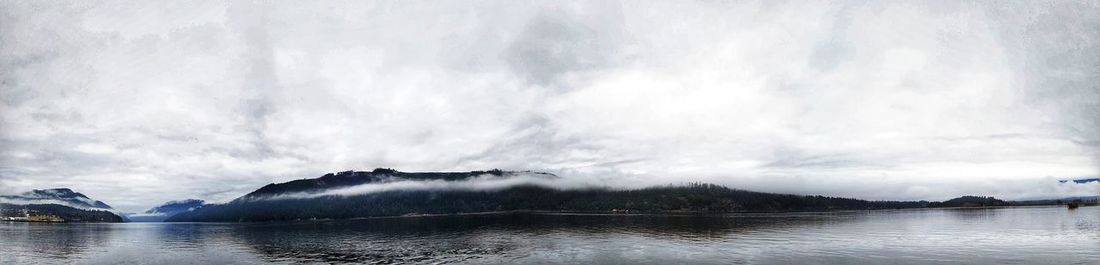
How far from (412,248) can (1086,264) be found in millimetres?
103393

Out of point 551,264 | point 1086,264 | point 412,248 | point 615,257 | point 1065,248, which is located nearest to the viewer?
point 1086,264

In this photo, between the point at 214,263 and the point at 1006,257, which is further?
the point at 214,263

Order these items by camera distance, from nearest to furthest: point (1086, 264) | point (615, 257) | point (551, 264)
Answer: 1. point (1086, 264)
2. point (551, 264)
3. point (615, 257)

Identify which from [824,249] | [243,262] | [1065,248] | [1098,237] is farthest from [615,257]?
[1098,237]

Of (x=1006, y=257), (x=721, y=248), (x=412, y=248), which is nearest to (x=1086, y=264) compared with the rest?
(x=1006, y=257)

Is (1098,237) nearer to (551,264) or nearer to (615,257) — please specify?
(615,257)

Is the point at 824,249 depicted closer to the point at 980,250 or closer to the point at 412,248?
the point at 980,250

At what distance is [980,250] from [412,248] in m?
99.1

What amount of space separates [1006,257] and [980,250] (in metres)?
10.4

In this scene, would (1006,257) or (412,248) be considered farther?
(412,248)

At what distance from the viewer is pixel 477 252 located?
96.0 metres

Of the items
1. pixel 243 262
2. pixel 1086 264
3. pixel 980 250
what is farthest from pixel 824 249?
pixel 243 262

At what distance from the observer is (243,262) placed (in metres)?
90.0

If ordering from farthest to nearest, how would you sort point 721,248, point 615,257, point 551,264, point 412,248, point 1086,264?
1. point 412,248
2. point 721,248
3. point 615,257
4. point 551,264
5. point 1086,264
